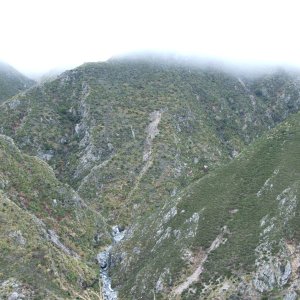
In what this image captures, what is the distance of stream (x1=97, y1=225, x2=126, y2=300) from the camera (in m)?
128

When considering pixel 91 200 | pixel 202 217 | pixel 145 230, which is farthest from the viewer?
pixel 91 200

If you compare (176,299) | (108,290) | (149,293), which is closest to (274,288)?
(176,299)

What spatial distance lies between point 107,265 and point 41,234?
80.2ft

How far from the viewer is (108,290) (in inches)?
5177

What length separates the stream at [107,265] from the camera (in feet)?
421

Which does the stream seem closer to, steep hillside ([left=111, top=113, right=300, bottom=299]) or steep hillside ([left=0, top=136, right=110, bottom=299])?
steep hillside ([left=111, top=113, right=300, bottom=299])

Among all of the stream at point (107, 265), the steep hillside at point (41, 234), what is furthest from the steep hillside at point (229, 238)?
the steep hillside at point (41, 234)

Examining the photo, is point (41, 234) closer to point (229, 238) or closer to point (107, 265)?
point (107, 265)

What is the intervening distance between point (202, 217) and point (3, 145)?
7383 centimetres

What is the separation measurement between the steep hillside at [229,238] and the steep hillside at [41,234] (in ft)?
39.3

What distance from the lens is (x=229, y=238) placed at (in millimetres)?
125625

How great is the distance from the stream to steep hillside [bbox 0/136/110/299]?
2.81m

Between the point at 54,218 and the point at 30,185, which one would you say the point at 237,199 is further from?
the point at 30,185

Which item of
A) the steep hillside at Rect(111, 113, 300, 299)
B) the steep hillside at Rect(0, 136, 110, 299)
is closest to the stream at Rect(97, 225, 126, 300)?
the steep hillside at Rect(111, 113, 300, 299)
